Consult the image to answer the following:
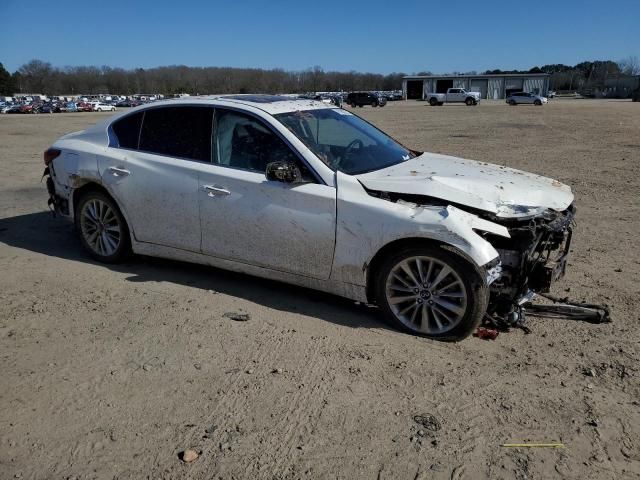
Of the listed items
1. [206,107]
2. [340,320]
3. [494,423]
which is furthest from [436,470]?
[206,107]

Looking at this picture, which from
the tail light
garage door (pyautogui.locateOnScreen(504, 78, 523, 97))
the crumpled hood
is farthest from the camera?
garage door (pyautogui.locateOnScreen(504, 78, 523, 97))

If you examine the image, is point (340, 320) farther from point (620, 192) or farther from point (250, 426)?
point (620, 192)

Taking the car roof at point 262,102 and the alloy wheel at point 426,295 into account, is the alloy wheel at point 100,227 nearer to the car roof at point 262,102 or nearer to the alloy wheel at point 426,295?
the car roof at point 262,102

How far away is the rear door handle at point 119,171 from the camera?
527 cm

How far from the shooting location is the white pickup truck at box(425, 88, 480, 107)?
64812 mm

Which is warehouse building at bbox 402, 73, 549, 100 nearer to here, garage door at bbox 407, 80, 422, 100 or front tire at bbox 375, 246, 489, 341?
garage door at bbox 407, 80, 422, 100

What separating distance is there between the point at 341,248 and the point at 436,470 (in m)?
1.88

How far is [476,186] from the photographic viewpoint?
165 inches

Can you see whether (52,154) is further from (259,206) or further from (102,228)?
(259,206)

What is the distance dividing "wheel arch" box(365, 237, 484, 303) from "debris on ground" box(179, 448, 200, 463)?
186cm

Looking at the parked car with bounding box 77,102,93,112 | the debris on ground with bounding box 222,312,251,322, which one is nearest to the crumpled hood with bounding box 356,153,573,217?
the debris on ground with bounding box 222,312,251,322

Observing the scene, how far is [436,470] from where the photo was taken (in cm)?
270

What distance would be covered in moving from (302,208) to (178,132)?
1614 millimetres

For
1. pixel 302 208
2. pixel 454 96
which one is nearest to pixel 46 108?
pixel 454 96
